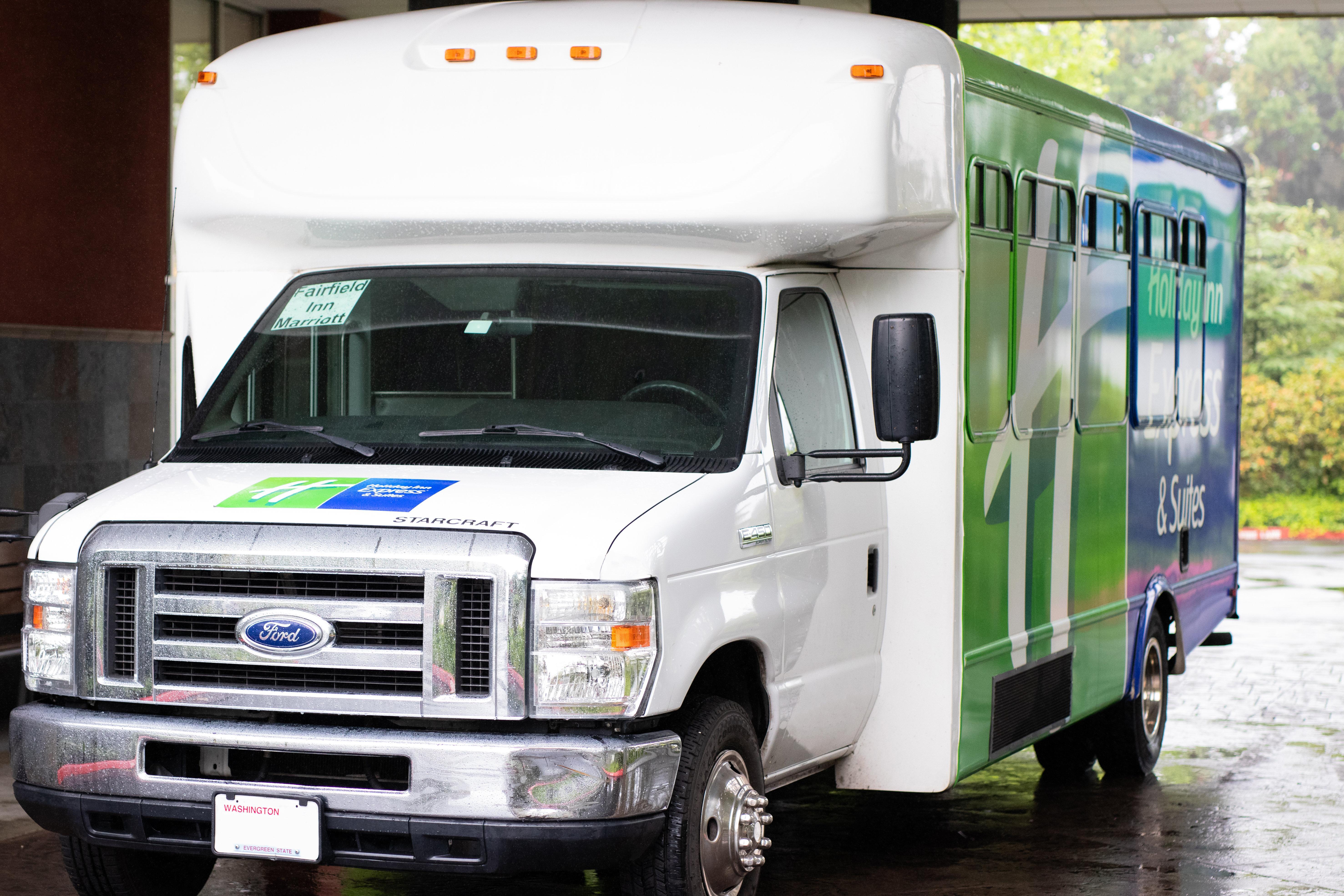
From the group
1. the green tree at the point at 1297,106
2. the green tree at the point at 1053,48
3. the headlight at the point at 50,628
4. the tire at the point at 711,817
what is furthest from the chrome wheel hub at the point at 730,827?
the green tree at the point at 1297,106

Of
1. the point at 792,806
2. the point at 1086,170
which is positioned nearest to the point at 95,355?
the point at 792,806

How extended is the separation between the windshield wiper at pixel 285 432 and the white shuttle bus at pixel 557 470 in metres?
0.02

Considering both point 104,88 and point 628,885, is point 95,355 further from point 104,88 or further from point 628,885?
point 628,885

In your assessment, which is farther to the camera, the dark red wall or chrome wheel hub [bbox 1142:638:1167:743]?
the dark red wall

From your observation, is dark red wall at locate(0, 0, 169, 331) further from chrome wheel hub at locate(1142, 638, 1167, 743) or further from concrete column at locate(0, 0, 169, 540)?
chrome wheel hub at locate(1142, 638, 1167, 743)

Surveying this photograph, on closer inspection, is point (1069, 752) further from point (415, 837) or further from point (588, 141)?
point (415, 837)

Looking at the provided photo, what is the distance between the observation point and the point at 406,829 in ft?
17.9

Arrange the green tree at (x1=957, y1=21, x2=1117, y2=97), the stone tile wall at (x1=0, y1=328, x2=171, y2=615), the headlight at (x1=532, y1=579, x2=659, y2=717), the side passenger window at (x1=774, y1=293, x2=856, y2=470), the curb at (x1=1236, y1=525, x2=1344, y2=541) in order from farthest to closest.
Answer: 1. the green tree at (x1=957, y1=21, x2=1117, y2=97)
2. the curb at (x1=1236, y1=525, x2=1344, y2=541)
3. the stone tile wall at (x1=0, y1=328, x2=171, y2=615)
4. the side passenger window at (x1=774, y1=293, x2=856, y2=470)
5. the headlight at (x1=532, y1=579, x2=659, y2=717)

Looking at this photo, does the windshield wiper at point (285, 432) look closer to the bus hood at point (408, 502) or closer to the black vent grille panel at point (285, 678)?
the bus hood at point (408, 502)

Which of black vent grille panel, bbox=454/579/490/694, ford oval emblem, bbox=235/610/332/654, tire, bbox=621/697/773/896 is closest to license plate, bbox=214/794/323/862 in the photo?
ford oval emblem, bbox=235/610/332/654

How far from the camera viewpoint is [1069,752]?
10.1m

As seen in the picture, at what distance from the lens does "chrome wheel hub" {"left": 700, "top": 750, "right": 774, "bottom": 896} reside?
596 cm

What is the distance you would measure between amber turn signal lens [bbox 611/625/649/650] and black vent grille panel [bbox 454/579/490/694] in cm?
35

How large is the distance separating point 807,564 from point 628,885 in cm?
127
